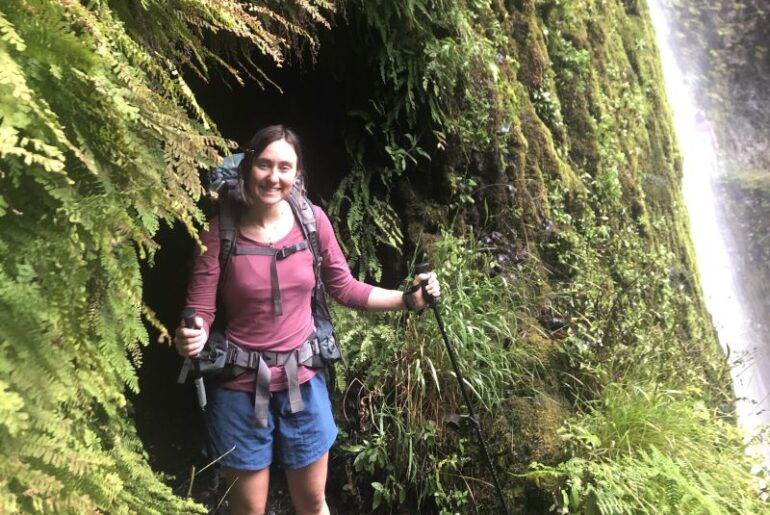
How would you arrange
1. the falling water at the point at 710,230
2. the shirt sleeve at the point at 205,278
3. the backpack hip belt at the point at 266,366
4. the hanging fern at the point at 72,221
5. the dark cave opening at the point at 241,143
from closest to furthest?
the hanging fern at the point at 72,221 < the shirt sleeve at the point at 205,278 < the backpack hip belt at the point at 266,366 < the dark cave opening at the point at 241,143 < the falling water at the point at 710,230

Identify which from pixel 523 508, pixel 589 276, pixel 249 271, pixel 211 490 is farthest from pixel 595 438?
pixel 211 490

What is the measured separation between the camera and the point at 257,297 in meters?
2.43

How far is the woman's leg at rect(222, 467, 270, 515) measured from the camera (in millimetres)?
2561

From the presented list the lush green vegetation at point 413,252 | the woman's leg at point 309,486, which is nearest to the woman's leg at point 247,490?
the woman's leg at point 309,486

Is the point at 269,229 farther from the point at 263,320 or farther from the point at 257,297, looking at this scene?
the point at 263,320

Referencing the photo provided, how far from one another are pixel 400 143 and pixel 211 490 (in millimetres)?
2951

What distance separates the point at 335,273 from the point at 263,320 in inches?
19.2

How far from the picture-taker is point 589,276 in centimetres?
455

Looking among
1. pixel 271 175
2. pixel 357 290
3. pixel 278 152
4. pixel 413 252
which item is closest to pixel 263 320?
pixel 357 290

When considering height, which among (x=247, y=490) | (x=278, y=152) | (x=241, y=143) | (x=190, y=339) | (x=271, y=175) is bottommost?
(x=247, y=490)

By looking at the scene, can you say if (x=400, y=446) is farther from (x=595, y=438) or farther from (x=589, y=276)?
(x=589, y=276)

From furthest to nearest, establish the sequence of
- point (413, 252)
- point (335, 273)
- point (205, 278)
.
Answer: point (413, 252), point (335, 273), point (205, 278)

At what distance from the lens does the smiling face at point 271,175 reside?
7.86 feet

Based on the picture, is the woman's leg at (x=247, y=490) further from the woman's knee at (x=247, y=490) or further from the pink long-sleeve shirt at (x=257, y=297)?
the pink long-sleeve shirt at (x=257, y=297)
